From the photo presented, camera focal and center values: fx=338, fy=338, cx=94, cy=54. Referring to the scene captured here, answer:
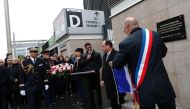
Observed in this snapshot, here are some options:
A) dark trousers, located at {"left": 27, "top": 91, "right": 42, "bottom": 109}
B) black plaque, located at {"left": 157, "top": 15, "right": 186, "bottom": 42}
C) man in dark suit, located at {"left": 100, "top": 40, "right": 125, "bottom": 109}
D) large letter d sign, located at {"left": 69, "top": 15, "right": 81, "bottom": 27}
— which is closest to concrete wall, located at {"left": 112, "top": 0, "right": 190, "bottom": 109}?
black plaque, located at {"left": 157, "top": 15, "right": 186, "bottom": 42}

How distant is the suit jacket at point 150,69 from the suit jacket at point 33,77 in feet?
15.5

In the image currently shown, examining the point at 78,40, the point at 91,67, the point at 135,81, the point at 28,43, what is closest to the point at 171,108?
the point at 135,81

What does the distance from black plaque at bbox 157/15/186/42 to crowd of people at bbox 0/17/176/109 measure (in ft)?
4.51

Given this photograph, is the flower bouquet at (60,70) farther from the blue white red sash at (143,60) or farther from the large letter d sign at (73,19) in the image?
the large letter d sign at (73,19)

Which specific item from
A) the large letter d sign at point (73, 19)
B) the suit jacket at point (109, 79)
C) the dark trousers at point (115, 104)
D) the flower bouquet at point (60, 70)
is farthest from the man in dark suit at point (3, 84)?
the large letter d sign at point (73, 19)

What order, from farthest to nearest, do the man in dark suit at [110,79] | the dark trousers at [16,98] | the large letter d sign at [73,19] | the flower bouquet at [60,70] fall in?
1. the large letter d sign at [73,19]
2. the dark trousers at [16,98]
3. the flower bouquet at [60,70]
4. the man in dark suit at [110,79]

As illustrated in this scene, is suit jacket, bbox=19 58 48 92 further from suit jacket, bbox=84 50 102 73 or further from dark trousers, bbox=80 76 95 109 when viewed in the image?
suit jacket, bbox=84 50 102 73

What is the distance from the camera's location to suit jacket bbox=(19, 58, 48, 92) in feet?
29.7

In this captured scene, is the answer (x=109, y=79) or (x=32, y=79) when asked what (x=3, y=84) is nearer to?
(x=32, y=79)

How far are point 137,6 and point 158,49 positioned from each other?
490 cm

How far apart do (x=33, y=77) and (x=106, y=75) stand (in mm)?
2303

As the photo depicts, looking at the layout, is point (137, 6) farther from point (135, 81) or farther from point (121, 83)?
point (135, 81)

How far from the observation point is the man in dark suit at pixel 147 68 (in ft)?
14.8

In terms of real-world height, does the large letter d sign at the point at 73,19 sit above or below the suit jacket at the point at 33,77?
above
